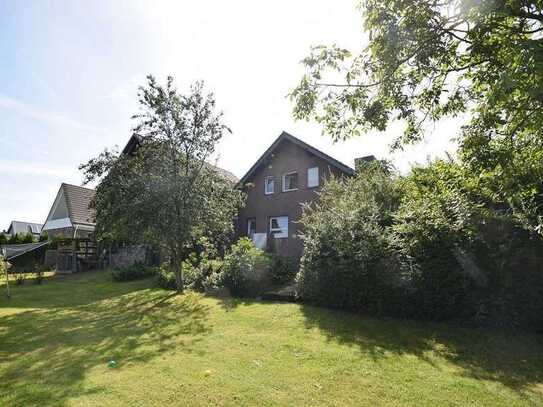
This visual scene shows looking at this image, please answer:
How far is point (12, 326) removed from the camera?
8.18 metres

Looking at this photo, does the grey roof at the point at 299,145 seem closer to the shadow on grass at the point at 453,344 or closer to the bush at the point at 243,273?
the bush at the point at 243,273

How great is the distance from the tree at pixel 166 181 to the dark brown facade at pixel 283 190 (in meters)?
6.10

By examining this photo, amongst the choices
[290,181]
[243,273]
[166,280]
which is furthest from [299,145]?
[166,280]

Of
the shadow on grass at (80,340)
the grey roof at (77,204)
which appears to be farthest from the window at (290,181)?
the grey roof at (77,204)

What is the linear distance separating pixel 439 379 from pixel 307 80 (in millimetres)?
5607

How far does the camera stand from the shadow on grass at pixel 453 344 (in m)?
5.24

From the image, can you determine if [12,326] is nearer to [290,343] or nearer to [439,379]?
[290,343]

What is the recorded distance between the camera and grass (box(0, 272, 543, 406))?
4273mm

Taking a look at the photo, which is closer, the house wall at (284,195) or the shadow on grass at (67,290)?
the shadow on grass at (67,290)

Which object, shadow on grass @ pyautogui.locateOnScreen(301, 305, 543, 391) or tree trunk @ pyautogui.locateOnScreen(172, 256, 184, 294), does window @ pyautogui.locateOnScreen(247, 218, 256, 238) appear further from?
shadow on grass @ pyautogui.locateOnScreen(301, 305, 543, 391)

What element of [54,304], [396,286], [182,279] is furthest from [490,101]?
[54,304]

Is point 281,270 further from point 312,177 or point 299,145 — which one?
point 299,145

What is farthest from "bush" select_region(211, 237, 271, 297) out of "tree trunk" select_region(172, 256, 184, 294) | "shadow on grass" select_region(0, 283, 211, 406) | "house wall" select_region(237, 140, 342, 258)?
"house wall" select_region(237, 140, 342, 258)

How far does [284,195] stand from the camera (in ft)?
63.9
